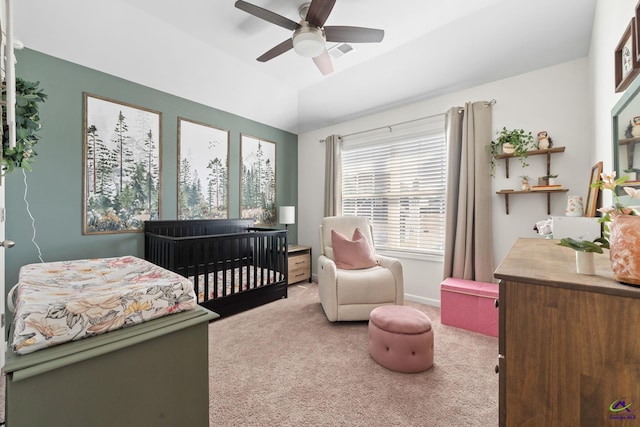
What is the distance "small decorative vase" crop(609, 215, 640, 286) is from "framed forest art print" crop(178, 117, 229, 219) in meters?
3.50

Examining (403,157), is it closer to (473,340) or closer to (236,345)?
(473,340)

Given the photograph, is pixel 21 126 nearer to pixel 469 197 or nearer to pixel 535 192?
pixel 469 197

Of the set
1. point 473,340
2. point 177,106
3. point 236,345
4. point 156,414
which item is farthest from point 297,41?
point 473,340

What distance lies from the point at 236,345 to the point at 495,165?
120 inches

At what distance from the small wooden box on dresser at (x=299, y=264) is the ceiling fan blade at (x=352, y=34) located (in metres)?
2.71

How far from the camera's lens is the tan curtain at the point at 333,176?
13.3 feet

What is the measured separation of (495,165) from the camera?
283 centimetres

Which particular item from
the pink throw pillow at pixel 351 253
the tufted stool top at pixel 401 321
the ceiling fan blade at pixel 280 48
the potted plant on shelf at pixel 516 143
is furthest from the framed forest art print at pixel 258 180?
the potted plant on shelf at pixel 516 143

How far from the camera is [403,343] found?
1864 mm

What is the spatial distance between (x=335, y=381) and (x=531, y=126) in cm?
292

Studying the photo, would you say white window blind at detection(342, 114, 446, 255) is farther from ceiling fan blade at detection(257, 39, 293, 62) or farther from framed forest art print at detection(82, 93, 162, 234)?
framed forest art print at detection(82, 93, 162, 234)

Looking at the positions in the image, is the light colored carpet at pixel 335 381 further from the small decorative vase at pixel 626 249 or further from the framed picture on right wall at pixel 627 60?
the framed picture on right wall at pixel 627 60

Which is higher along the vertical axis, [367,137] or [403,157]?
[367,137]

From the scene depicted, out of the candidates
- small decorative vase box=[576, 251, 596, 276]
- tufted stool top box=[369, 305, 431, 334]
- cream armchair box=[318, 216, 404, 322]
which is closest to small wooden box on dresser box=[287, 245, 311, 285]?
cream armchair box=[318, 216, 404, 322]
